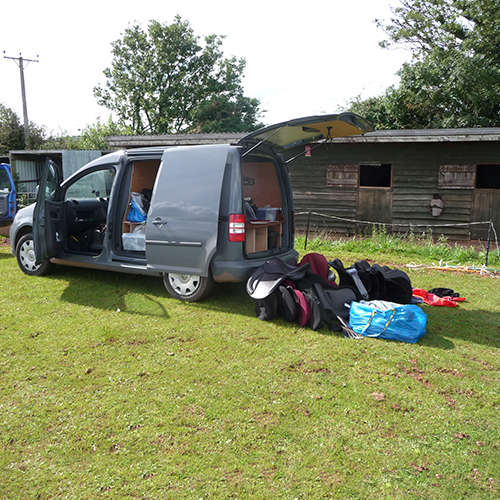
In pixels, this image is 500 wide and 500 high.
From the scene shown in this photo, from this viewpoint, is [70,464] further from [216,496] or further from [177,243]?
[177,243]

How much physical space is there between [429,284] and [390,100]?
20619 millimetres

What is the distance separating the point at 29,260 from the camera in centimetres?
702

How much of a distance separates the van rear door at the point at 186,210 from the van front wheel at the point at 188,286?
6.5 inches

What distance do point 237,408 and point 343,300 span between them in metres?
2.18

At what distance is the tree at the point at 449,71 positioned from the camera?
21891mm

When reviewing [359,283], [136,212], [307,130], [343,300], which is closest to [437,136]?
[307,130]

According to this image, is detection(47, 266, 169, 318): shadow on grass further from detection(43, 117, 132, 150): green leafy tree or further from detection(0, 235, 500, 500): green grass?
detection(43, 117, 132, 150): green leafy tree

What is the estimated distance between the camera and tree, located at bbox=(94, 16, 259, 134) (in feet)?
117

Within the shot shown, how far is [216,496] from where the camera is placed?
235cm

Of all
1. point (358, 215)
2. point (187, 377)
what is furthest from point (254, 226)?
point (358, 215)

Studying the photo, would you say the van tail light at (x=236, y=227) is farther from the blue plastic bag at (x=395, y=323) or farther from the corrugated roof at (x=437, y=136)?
the corrugated roof at (x=437, y=136)

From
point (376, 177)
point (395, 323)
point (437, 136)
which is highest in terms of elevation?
point (437, 136)

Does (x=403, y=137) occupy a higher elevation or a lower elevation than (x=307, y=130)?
higher

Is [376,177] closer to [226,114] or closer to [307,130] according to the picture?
[307,130]
